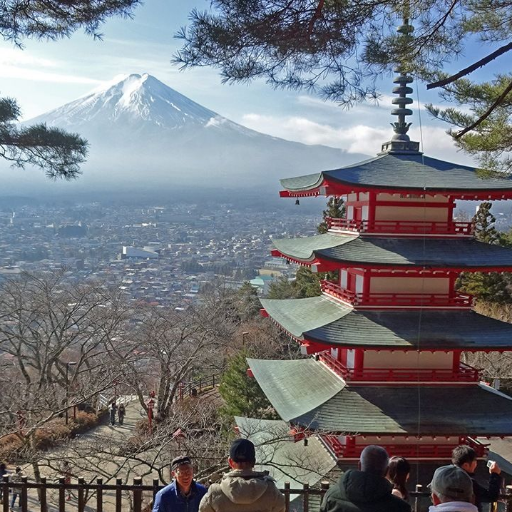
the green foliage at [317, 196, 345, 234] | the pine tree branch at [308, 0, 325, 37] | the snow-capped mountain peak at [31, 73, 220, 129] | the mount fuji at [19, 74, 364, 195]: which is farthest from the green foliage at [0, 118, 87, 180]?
the snow-capped mountain peak at [31, 73, 220, 129]

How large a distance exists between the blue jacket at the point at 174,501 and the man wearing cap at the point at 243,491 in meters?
0.58

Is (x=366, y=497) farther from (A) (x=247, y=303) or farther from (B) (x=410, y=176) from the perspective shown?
(A) (x=247, y=303)

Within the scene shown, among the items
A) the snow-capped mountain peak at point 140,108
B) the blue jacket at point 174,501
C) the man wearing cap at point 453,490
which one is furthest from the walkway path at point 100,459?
the snow-capped mountain peak at point 140,108

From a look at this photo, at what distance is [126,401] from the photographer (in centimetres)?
2267

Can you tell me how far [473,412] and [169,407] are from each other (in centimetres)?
1221

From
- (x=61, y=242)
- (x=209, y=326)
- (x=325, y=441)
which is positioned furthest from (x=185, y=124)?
(x=325, y=441)

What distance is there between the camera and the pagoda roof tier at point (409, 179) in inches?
353

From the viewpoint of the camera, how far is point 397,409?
28.5ft

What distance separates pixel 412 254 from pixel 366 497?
6.43 meters

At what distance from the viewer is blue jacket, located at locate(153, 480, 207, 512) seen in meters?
3.74

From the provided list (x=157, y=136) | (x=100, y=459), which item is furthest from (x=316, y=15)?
(x=157, y=136)

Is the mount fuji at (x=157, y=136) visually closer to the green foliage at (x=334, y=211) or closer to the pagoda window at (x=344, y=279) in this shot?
the green foliage at (x=334, y=211)

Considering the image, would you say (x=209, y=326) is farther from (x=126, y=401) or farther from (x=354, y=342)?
(x=354, y=342)

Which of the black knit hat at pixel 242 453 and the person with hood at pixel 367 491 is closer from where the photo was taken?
the person with hood at pixel 367 491
